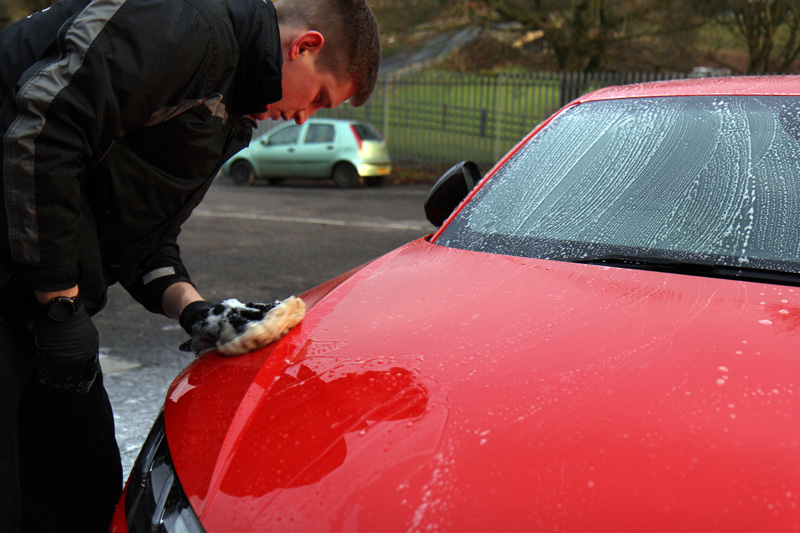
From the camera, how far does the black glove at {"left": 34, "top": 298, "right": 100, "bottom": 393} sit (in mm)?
1648

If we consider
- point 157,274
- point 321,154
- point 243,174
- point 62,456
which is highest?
point 157,274

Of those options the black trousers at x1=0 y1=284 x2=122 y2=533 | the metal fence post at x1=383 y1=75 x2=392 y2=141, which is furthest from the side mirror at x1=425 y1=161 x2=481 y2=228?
the metal fence post at x1=383 y1=75 x2=392 y2=141

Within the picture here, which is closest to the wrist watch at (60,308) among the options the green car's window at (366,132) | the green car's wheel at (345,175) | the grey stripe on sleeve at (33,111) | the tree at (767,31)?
the grey stripe on sleeve at (33,111)

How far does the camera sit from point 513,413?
1289 millimetres

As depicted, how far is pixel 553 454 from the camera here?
1188mm

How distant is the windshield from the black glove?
935 millimetres

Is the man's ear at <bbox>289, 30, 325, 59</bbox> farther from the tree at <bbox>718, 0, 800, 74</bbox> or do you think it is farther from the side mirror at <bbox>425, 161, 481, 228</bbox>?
the tree at <bbox>718, 0, 800, 74</bbox>

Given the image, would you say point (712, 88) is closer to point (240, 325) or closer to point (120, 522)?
point (240, 325)

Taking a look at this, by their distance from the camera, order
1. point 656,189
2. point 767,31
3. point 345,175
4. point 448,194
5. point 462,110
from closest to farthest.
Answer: point 656,189 → point 448,194 → point 767,31 → point 345,175 → point 462,110

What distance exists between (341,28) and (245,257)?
5428 mm

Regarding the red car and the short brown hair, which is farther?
the short brown hair

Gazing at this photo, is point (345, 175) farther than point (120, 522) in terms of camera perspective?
Yes

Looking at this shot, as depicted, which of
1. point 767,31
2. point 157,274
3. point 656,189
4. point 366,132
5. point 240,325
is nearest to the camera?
point 240,325

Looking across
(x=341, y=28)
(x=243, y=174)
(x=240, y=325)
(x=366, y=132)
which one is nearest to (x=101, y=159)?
(x=240, y=325)
